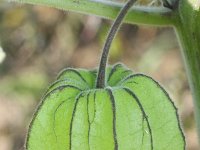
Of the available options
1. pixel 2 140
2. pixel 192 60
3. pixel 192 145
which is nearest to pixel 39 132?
pixel 192 60

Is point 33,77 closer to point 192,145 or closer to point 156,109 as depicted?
point 192,145

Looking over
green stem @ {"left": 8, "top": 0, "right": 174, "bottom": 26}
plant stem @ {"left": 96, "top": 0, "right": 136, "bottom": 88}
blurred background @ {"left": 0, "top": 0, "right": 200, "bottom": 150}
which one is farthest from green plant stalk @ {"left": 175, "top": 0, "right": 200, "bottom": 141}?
blurred background @ {"left": 0, "top": 0, "right": 200, "bottom": 150}

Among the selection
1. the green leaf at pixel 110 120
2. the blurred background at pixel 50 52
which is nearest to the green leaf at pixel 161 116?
the green leaf at pixel 110 120

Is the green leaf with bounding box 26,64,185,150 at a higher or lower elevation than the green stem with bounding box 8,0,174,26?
lower

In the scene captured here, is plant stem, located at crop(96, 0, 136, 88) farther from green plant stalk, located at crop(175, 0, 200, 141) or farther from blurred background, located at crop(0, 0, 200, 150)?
blurred background, located at crop(0, 0, 200, 150)

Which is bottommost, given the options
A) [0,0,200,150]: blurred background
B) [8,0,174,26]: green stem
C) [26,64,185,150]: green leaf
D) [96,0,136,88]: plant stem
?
[26,64,185,150]: green leaf

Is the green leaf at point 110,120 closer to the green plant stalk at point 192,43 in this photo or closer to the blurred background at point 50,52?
the green plant stalk at point 192,43
